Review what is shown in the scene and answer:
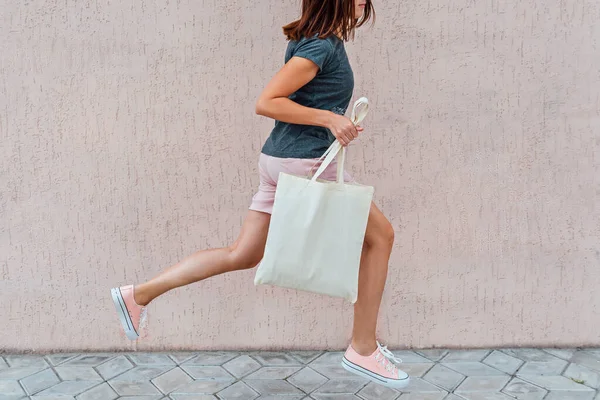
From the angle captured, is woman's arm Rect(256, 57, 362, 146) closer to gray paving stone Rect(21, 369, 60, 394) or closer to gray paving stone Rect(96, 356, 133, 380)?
gray paving stone Rect(96, 356, 133, 380)

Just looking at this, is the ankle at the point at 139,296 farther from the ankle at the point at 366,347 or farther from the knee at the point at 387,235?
the knee at the point at 387,235

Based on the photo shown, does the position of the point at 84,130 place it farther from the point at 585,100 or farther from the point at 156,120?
the point at 585,100

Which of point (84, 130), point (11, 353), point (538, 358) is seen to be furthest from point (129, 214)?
point (538, 358)

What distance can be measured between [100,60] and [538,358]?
2836 mm

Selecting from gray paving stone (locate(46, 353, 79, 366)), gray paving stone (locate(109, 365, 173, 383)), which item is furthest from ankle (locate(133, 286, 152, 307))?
gray paving stone (locate(46, 353, 79, 366))

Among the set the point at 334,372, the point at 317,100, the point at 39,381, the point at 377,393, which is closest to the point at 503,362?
the point at 377,393

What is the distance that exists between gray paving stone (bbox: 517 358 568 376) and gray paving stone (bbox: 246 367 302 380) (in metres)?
1.17

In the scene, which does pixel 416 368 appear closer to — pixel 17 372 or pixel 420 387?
pixel 420 387

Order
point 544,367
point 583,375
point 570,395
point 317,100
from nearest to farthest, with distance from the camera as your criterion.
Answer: point 317,100, point 570,395, point 583,375, point 544,367

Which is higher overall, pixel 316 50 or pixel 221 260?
pixel 316 50

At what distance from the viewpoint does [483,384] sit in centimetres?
303

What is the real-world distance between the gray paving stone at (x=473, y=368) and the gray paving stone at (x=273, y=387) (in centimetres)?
87

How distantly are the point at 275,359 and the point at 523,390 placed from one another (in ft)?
4.20

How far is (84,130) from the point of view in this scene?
128 inches
